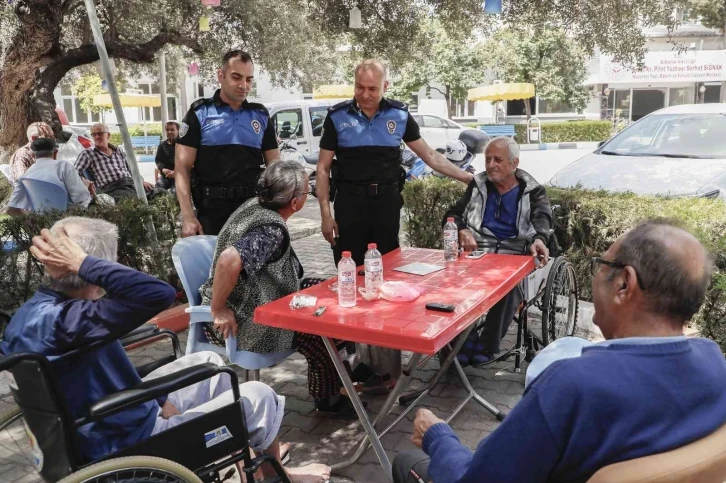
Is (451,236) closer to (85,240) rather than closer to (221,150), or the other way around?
(221,150)

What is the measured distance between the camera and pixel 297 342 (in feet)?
10.4

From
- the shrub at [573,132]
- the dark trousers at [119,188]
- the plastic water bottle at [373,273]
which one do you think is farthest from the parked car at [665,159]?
the shrub at [573,132]

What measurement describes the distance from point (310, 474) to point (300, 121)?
11.5 m

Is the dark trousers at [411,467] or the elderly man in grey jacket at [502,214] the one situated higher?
the elderly man in grey jacket at [502,214]

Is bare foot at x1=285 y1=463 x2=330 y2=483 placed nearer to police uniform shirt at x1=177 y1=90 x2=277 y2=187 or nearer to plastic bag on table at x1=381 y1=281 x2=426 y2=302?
plastic bag on table at x1=381 y1=281 x2=426 y2=302

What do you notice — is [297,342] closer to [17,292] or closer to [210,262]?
[210,262]

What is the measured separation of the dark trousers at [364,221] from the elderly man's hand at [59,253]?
2420 millimetres

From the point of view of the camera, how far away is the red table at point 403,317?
2451mm

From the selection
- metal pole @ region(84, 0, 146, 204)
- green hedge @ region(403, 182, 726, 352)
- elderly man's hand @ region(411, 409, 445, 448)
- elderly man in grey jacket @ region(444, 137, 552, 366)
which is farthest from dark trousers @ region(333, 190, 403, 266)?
elderly man's hand @ region(411, 409, 445, 448)

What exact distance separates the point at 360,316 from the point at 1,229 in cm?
334

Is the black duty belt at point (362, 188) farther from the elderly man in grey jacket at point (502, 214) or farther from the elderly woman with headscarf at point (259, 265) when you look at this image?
the elderly woman with headscarf at point (259, 265)

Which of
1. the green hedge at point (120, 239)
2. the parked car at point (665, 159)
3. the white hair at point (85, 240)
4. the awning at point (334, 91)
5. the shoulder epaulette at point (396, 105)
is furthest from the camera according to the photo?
the awning at point (334, 91)

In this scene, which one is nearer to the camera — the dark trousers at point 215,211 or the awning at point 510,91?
the dark trousers at point 215,211

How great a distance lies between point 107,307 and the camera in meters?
1.92
